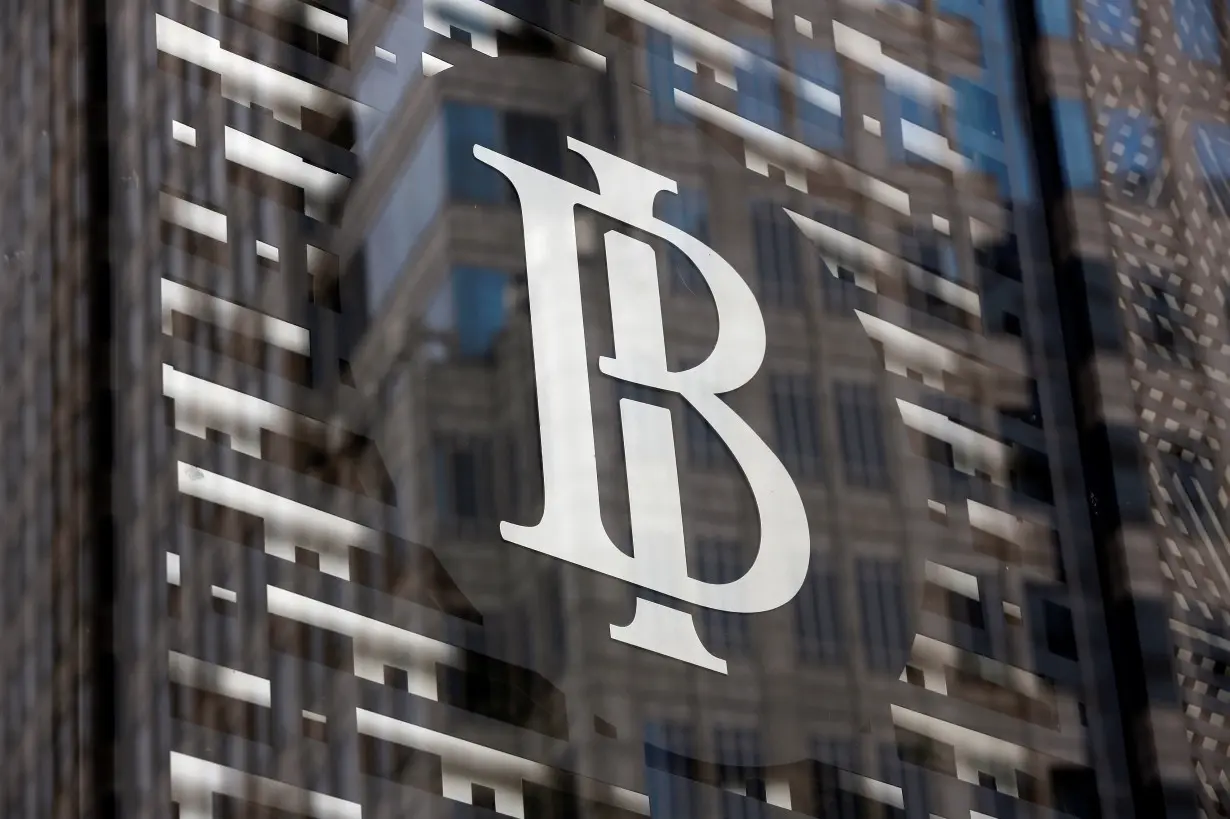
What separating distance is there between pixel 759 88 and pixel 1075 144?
425 mm

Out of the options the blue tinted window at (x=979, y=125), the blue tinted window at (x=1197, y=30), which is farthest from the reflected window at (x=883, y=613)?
the blue tinted window at (x=1197, y=30)

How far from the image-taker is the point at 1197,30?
2303 millimetres

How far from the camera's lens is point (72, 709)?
6.52ft

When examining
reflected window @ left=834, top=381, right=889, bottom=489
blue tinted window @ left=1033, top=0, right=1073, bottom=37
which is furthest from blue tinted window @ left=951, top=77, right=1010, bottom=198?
reflected window @ left=834, top=381, right=889, bottom=489

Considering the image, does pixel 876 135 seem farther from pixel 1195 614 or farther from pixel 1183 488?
pixel 1195 614

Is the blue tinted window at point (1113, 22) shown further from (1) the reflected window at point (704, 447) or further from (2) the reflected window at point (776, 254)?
(1) the reflected window at point (704, 447)

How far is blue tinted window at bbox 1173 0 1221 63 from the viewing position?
7.51ft

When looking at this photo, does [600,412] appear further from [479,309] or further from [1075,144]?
[1075,144]

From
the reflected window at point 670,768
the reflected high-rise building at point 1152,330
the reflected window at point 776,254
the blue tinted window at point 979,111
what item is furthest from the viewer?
the blue tinted window at point 979,111

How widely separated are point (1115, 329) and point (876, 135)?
402mm

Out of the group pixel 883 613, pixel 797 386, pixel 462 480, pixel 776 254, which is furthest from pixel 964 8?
pixel 462 480

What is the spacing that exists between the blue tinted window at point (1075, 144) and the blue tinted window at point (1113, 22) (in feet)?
0.36

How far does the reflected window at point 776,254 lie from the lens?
6.87ft

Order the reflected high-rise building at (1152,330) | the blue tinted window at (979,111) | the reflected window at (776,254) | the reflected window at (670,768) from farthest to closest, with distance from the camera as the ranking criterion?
1. the blue tinted window at (979,111)
2. the reflected window at (776,254)
3. the reflected high-rise building at (1152,330)
4. the reflected window at (670,768)
